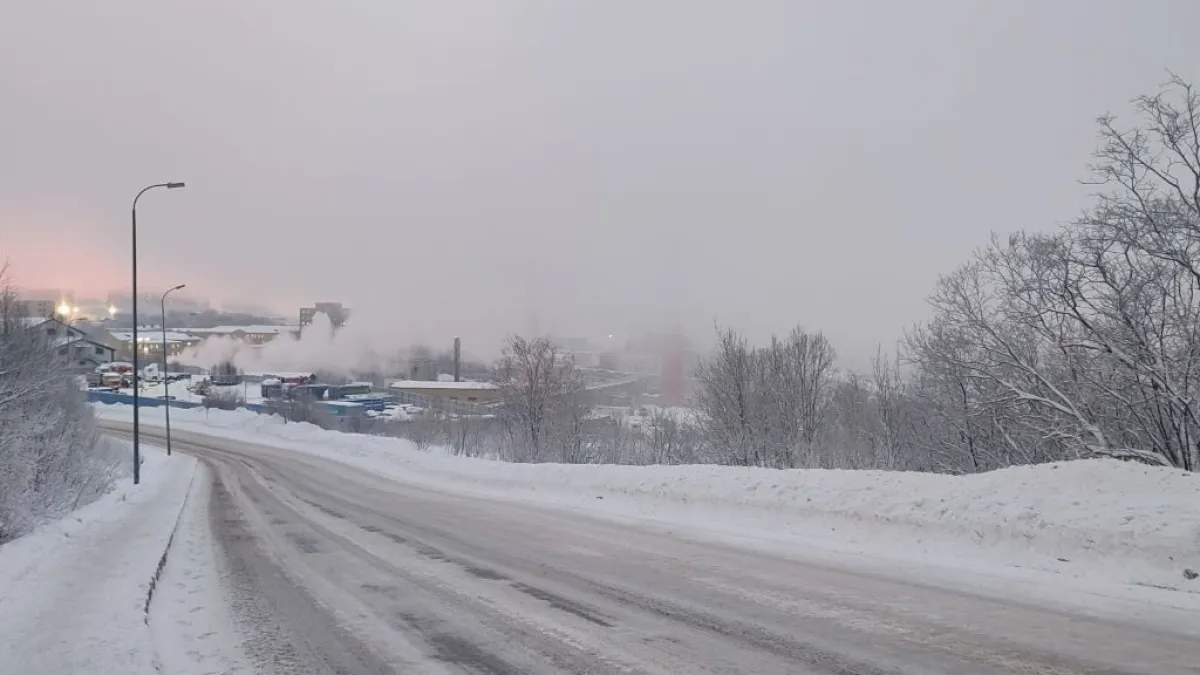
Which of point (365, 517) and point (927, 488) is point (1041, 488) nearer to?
point (927, 488)

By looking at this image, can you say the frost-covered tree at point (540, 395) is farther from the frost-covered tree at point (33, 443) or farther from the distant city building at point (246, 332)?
the distant city building at point (246, 332)

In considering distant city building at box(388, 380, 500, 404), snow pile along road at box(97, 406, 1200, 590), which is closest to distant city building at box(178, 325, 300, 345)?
distant city building at box(388, 380, 500, 404)

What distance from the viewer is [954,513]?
1074 centimetres

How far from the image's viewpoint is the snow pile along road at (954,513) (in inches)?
343

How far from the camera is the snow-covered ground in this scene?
6.46 metres

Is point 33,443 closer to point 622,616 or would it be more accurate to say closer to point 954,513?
point 622,616

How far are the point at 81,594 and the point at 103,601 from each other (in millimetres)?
550

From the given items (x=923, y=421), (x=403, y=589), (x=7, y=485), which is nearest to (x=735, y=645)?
(x=403, y=589)

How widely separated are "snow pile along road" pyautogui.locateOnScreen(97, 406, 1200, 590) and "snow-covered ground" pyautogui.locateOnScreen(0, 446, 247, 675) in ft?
24.5

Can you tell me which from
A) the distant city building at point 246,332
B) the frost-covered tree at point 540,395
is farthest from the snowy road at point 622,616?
the distant city building at point 246,332

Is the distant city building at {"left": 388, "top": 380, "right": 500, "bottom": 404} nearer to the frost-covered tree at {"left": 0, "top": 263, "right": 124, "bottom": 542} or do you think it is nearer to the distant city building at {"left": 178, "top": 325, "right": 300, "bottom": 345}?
the distant city building at {"left": 178, "top": 325, "right": 300, "bottom": 345}

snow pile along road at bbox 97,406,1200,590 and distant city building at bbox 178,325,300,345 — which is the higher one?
distant city building at bbox 178,325,300,345

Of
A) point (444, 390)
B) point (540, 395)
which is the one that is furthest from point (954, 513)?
point (444, 390)

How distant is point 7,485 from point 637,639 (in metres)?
11.0
